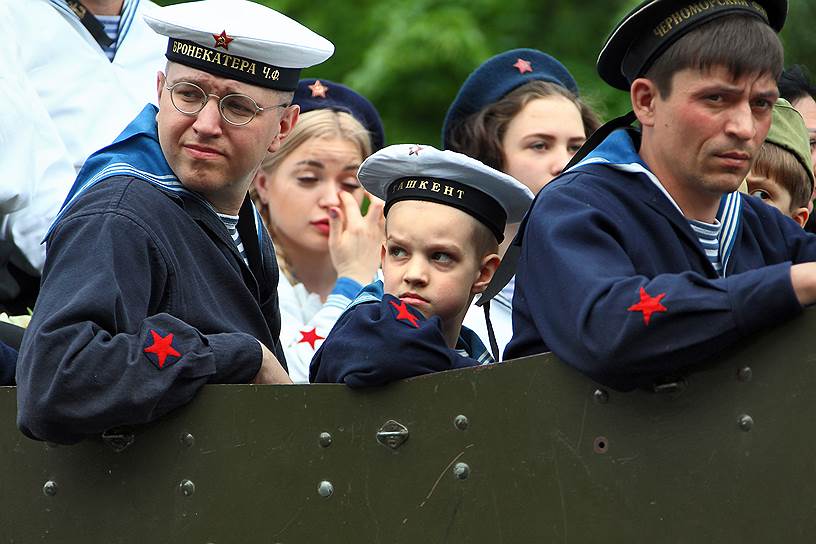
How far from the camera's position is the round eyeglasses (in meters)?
3.60

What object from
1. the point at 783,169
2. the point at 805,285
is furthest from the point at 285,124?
the point at 805,285

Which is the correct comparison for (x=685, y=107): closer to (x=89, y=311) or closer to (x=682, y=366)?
(x=682, y=366)

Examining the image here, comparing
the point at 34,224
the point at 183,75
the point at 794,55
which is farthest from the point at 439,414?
the point at 794,55

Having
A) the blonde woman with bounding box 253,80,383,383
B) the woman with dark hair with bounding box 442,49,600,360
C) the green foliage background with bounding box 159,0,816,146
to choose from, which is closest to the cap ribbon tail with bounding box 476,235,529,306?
the woman with dark hair with bounding box 442,49,600,360

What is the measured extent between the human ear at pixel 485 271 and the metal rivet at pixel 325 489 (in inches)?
33.9

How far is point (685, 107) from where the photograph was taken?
299 cm

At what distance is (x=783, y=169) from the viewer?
4.34 meters

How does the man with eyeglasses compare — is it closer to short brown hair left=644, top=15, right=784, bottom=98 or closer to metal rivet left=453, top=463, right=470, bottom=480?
metal rivet left=453, top=463, right=470, bottom=480

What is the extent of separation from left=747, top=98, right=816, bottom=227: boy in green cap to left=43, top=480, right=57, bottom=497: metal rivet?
2.19m

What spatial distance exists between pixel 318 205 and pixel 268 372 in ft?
5.92

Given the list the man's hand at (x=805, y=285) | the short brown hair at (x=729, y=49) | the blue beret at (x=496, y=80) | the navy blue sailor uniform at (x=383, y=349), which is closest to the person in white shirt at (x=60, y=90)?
the blue beret at (x=496, y=80)

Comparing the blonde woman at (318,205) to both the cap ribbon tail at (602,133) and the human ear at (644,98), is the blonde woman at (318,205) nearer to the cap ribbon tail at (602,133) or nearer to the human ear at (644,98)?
the cap ribbon tail at (602,133)

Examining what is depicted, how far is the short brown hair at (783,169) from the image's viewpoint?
4316 mm

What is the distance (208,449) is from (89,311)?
0.39 metres
